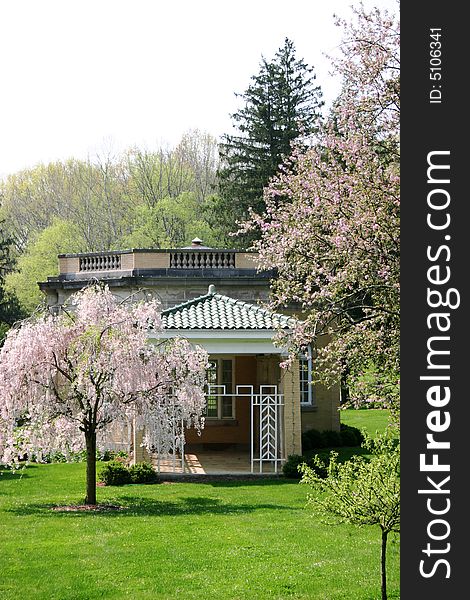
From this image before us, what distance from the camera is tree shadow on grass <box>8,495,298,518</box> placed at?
568 inches

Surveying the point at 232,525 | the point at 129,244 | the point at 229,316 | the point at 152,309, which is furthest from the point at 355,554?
the point at 129,244

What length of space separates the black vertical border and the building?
14.3 metres

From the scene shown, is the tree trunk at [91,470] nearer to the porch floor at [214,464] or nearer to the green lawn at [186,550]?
the green lawn at [186,550]

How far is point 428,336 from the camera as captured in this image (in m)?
5.01

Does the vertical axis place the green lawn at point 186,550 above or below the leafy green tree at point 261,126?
below

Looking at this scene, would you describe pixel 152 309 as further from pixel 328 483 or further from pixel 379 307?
pixel 328 483

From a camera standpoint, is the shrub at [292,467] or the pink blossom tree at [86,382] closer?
the pink blossom tree at [86,382]

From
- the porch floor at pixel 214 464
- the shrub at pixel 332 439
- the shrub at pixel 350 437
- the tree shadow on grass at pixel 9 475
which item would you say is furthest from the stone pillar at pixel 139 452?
the shrub at pixel 350 437

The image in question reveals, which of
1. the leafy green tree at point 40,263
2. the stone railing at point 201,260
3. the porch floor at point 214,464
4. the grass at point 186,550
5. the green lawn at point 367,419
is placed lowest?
the grass at point 186,550

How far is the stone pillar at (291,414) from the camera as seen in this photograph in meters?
20.2

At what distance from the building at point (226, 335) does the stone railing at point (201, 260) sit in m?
0.03

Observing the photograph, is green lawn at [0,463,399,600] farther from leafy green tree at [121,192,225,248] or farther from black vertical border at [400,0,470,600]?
leafy green tree at [121,192,225,248]

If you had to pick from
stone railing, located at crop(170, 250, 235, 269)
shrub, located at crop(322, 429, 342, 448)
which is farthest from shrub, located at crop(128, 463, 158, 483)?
stone railing, located at crop(170, 250, 235, 269)

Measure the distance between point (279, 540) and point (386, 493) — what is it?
4123 mm
